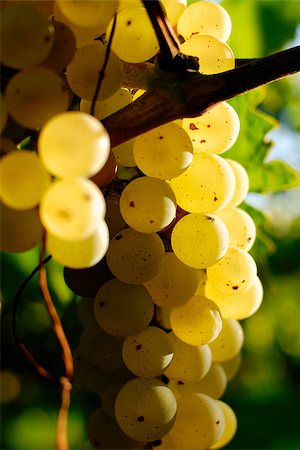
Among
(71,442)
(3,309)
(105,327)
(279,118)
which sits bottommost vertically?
(71,442)

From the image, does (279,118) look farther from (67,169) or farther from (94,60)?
(67,169)

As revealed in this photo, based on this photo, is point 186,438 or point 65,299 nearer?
point 186,438

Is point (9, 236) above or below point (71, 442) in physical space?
above

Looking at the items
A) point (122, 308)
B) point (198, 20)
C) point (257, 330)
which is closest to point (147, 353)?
point (122, 308)

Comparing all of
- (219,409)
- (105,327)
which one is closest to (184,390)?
(219,409)

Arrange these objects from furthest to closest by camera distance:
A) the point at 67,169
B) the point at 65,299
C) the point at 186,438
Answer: the point at 65,299 → the point at 186,438 → the point at 67,169

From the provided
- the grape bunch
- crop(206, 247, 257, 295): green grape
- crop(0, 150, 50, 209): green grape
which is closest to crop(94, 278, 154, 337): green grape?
the grape bunch

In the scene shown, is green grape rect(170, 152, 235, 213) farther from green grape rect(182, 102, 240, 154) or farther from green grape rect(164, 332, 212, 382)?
green grape rect(164, 332, 212, 382)
